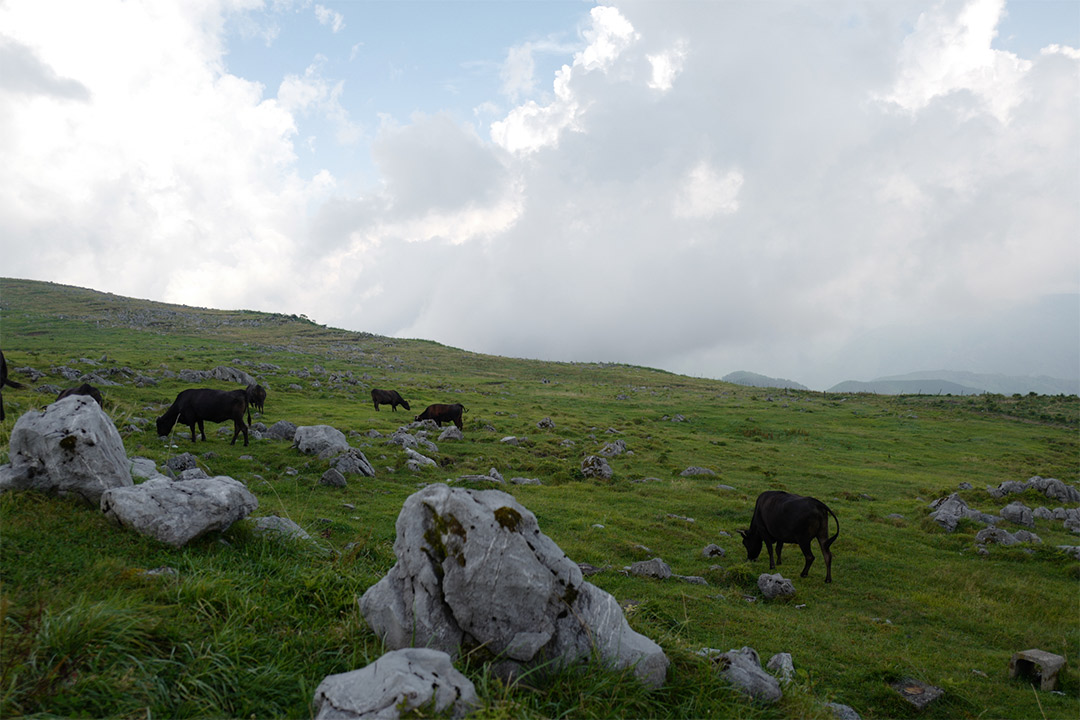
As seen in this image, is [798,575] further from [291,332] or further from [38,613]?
[291,332]

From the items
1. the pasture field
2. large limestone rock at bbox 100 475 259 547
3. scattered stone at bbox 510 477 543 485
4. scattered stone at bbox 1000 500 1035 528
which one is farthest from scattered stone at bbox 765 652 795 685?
scattered stone at bbox 1000 500 1035 528

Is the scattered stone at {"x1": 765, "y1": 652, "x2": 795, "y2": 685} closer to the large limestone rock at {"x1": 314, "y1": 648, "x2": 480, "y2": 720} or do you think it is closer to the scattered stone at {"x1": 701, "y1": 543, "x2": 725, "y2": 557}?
the large limestone rock at {"x1": 314, "y1": 648, "x2": 480, "y2": 720}

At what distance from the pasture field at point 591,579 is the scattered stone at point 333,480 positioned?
0.31 meters

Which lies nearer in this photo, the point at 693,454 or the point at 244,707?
the point at 244,707

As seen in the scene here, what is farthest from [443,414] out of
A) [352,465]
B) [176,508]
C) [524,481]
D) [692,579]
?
[176,508]

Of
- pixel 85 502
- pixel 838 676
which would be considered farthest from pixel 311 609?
pixel 838 676

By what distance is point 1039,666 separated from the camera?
8.98 m

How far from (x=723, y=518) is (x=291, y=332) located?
108 m

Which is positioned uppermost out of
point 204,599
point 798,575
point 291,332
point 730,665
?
point 291,332

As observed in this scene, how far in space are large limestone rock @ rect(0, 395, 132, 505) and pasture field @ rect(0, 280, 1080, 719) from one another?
414 millimetres

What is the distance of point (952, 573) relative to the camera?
554 inches

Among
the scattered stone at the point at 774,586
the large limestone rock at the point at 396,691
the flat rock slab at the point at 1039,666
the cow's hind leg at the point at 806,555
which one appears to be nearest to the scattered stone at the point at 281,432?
the scattered stone at the point at 774,586

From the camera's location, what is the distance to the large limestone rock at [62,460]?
24.9 feet

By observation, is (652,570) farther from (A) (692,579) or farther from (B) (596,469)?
(B) (596,469)
